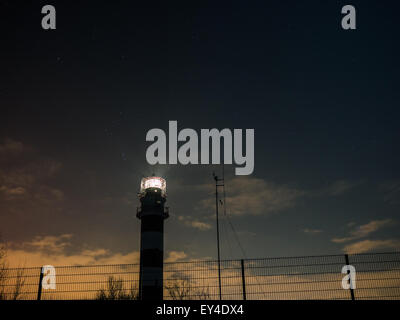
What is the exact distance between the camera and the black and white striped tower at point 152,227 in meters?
33.1

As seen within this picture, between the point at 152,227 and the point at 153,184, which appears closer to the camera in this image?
the point at 152,227

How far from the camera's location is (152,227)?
34625mm

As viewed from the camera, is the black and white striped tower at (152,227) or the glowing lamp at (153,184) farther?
A: the glowing lamp at (153,184)

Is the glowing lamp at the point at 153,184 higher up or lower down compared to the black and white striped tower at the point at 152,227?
higher up

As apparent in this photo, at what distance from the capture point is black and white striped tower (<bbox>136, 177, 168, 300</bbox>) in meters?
33.1

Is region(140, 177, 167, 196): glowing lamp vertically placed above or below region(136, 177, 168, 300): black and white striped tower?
above

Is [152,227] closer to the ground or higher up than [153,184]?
closer to the ground

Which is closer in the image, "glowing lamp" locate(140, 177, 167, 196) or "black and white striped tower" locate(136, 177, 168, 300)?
"black and white striped tower" locate(136, 177, 168, 300)
